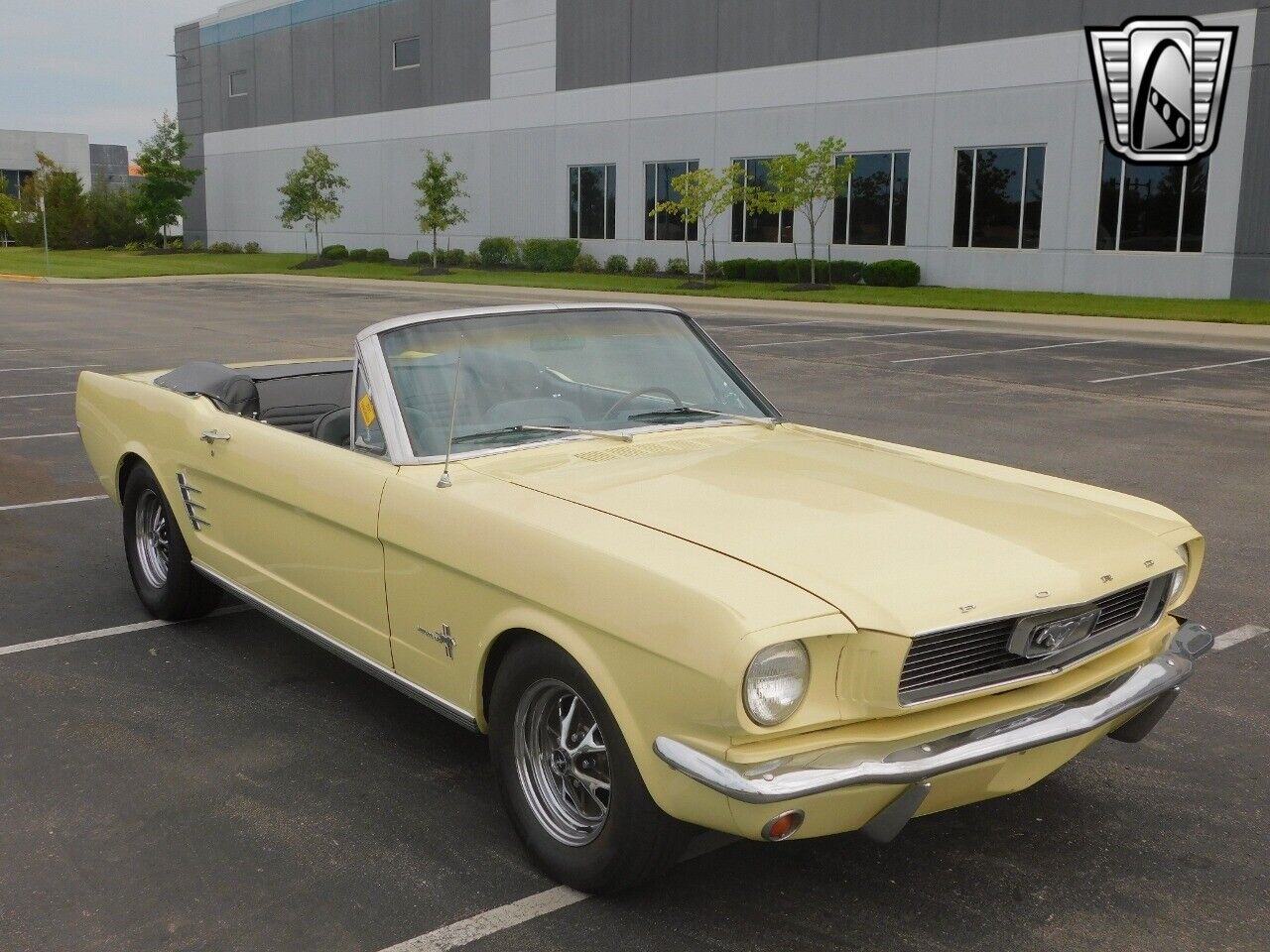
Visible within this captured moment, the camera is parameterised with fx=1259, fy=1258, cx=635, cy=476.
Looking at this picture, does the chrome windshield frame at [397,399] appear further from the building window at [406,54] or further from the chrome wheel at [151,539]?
the building window at [406,54]

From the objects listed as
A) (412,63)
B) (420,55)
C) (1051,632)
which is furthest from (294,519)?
(412,63)

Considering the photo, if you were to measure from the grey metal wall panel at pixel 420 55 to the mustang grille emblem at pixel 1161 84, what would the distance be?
91.6ft

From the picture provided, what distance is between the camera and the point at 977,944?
3203 mm

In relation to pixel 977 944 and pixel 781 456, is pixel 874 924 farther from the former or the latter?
pixel 781 456

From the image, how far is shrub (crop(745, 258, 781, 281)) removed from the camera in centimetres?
3609

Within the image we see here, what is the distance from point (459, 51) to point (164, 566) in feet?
147

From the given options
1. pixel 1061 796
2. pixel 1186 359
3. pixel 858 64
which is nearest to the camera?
pixel 1061 796

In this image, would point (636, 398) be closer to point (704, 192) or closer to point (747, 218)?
point (704, 192)

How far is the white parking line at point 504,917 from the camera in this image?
126 inches

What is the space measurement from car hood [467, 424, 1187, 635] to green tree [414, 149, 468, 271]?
42.1 metres

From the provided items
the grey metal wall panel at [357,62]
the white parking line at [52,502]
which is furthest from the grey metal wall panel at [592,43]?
the white parking line at [52,502]

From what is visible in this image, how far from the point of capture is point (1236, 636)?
568 cm

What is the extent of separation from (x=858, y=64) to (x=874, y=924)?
111ft

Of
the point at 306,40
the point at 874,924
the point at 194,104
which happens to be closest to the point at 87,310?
the point at 874,924
